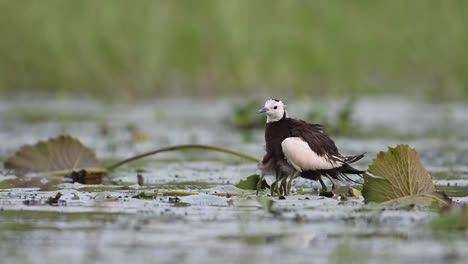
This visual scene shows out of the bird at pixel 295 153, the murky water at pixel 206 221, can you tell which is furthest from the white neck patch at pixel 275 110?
the murky water at pixel 206 221

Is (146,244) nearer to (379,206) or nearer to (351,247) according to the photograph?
(351,247)

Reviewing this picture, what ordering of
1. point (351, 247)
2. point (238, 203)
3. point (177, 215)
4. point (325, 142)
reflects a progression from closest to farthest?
point (351, 247) → point (177, 215) → point (238, 203) → point (325, 142)

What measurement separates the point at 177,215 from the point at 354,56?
13.0 meters

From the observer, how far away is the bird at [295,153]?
25.4ft

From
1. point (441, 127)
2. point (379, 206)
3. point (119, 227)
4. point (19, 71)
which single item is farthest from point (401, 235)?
point (19, 71)

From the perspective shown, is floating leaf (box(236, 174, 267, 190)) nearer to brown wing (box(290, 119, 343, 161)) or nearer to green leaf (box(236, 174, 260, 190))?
green leaf (box(236, 174, 260, 190))

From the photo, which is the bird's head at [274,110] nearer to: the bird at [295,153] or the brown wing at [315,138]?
the bird at [295,153]

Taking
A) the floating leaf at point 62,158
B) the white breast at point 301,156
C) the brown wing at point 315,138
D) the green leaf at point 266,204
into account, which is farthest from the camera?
the floating leaf at point 62,158

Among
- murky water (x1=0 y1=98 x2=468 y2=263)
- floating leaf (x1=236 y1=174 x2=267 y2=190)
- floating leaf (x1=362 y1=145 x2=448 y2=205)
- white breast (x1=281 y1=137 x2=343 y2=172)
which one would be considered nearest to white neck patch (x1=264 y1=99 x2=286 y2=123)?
white breast (x1=281 y1=137 x2=343 y2=172)

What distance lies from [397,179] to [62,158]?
3.66 metres

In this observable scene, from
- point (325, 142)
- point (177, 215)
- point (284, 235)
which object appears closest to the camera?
point (284, 235)

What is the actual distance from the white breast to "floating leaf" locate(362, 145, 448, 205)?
Answer: 2.11 feet

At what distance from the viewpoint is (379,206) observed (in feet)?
22.7

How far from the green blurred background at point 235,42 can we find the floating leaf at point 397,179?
11472mm
